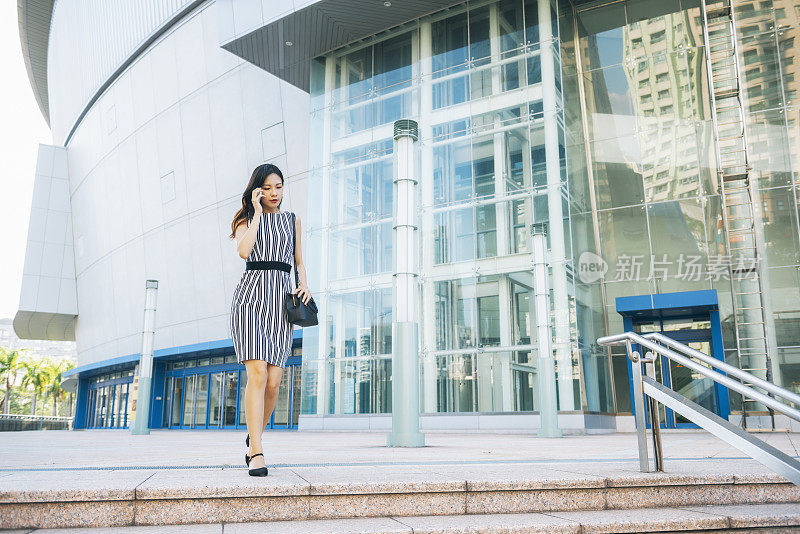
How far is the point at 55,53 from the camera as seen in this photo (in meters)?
36.6

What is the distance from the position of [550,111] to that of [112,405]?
90.0 feet

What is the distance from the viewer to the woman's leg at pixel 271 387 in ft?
13.5

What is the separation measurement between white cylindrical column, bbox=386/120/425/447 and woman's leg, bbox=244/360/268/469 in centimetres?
385

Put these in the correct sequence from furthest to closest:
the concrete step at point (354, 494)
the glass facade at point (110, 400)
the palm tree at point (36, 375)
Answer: the palm tree at point (36, 375) < the glass facade at point (110, 400) < the concrete step at point (354, 494)

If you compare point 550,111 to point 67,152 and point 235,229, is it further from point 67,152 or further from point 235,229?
point 67,152

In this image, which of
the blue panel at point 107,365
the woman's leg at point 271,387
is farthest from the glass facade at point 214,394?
the woman's leg at point 271,387

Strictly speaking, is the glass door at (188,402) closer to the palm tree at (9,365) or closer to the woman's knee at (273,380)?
the woman's knee at (273,380)

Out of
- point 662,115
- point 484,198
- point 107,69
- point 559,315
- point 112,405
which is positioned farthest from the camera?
point 112,405

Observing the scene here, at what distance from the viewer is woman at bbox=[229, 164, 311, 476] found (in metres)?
3.99

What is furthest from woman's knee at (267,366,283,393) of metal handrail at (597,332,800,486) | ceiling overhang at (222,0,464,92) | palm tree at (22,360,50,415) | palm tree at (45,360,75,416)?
palm tree at (45,360,75,416)

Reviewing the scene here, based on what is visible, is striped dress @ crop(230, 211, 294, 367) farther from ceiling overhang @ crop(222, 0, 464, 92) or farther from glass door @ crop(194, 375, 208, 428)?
glass door @ crop(194, 375, 208, 428)

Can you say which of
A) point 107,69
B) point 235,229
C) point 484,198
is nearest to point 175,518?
point 235,229

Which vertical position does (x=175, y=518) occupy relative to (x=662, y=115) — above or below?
below

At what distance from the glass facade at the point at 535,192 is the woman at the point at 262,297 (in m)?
10.6
